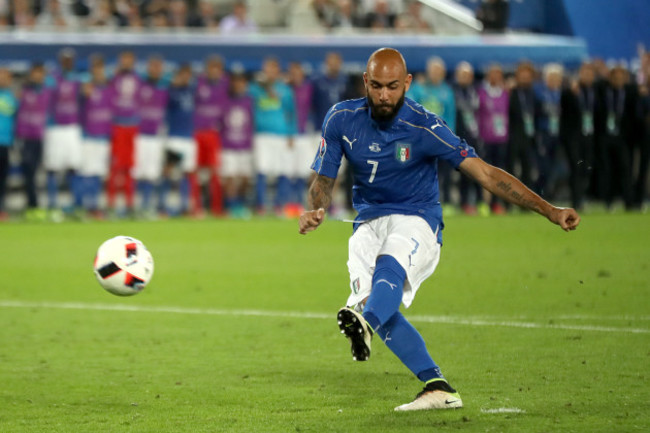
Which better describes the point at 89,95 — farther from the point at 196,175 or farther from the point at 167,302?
the point at 167,302

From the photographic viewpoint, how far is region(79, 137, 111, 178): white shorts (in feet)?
63.7

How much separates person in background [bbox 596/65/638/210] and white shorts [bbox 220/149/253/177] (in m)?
6.01

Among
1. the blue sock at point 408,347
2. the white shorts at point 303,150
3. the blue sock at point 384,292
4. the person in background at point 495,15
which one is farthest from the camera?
the person in background at point 495,15

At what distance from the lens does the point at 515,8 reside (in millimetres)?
22547

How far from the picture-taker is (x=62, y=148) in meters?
19.4

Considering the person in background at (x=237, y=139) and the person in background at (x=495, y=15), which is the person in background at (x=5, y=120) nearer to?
the person in background at (x=237, y=139)

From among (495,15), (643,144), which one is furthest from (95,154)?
(643,144)

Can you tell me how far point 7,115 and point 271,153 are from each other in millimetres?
4457

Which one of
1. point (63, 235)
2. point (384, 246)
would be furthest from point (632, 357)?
point (63, 235)

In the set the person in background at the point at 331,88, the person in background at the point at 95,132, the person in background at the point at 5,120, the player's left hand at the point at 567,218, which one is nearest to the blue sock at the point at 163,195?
the person in background at the point at 95,132

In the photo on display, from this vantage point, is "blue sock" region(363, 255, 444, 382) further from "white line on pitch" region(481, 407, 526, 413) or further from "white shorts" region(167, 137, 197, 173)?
"white shorts" region(167, 137, 197, 173)

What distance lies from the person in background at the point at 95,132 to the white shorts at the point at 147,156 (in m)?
0.50

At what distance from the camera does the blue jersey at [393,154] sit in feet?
19.5

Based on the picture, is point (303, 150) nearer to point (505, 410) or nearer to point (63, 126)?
point (63, 126)
